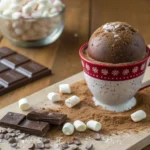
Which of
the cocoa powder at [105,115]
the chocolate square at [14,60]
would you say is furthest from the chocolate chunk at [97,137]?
the chocolate square at [14,60]

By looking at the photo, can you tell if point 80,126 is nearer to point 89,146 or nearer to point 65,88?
point 89,146

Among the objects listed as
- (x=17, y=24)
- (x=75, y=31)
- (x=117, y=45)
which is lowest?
(x=75, y=31)

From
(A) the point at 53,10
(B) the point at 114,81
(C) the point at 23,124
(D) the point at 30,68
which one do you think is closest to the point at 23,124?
(C) the point at 23,124

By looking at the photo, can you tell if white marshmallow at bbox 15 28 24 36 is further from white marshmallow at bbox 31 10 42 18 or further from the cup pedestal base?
the cup pedestal base

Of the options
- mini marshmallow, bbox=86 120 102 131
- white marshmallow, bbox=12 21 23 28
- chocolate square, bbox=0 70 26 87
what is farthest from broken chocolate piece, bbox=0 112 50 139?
white marshmallow, bbox=12 21 23 28

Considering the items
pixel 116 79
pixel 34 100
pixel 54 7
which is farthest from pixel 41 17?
pixel 116 79

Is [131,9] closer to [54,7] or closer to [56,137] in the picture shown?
[54,7]

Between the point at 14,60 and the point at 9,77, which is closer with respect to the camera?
the point at 9,77
